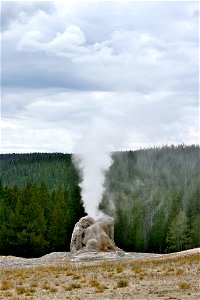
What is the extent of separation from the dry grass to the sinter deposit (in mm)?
17805

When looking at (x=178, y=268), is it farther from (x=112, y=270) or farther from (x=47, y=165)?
(x=47, y=165)

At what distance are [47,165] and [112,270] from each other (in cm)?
15069

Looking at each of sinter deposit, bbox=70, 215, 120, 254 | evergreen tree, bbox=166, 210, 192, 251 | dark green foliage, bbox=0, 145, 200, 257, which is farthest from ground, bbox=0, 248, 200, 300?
evergreen tree, bbox=166, 210, 192, 251

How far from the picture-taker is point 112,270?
26.1 metres

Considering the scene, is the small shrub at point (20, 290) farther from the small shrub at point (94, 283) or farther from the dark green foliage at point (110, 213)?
the dark green foliage at point (110, 213)

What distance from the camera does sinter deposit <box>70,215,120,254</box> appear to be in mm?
44281

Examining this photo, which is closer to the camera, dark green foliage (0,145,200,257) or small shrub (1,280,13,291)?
small shrub (1,280,13,291)

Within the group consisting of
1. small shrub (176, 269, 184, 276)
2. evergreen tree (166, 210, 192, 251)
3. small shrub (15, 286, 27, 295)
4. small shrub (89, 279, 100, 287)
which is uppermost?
evergreen tree (166, 210, 192, 251)

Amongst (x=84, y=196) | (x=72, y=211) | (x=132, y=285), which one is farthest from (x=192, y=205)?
(x=132, y=285)

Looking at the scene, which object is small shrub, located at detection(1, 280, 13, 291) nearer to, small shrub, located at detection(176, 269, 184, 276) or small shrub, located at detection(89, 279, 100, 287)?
small shrub, located at detection(89, 279, 100, 287)

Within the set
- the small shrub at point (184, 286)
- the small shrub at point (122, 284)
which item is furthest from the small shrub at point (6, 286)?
the small shrub at point (184, 286)

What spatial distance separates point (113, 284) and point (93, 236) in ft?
79.1

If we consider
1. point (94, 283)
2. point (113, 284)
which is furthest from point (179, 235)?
point (113, 284)

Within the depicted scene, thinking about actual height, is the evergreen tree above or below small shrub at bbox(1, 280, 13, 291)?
above
